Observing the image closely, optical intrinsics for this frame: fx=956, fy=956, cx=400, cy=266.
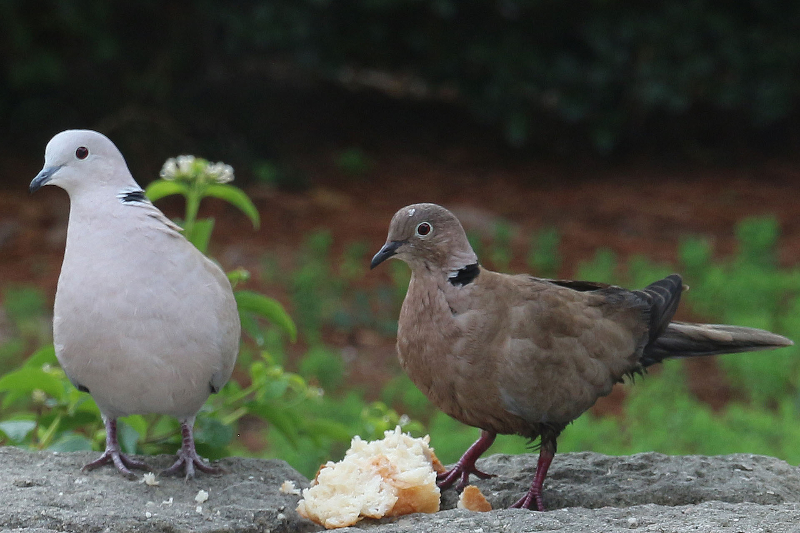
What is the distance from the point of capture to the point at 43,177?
2.81 metres

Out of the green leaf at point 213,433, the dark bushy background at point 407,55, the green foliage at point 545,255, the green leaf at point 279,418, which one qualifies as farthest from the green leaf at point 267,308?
the dark bushy background at point 407,55

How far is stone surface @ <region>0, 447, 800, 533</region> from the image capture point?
252 centimetres

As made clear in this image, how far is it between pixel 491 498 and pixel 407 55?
6.65m

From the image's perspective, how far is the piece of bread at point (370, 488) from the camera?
8.81 feet

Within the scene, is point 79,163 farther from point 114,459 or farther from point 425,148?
point 425,148

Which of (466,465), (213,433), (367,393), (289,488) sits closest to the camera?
(289,488)

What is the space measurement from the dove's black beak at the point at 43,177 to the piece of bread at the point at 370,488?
118 centimetres

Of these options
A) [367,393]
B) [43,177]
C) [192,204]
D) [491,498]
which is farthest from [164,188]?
[367,393]

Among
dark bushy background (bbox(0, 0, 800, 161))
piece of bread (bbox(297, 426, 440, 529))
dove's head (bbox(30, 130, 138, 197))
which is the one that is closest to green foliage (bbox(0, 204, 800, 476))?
piece of bread (bbox(297, 426, 440, 529))

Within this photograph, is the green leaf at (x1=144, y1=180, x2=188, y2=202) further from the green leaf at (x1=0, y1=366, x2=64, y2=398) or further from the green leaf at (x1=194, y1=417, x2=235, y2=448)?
the green leaf at (x1=194, y1=417, x2=235, y2=448)

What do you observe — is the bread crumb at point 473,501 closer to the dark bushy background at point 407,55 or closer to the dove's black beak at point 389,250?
the dove's black beak at point 389,250

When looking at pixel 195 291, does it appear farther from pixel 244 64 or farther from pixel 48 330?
pixel 244 64

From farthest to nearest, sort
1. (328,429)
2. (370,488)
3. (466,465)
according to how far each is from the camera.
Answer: (328,429)
(466,465)
(370,488)

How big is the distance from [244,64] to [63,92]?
5.52ft
